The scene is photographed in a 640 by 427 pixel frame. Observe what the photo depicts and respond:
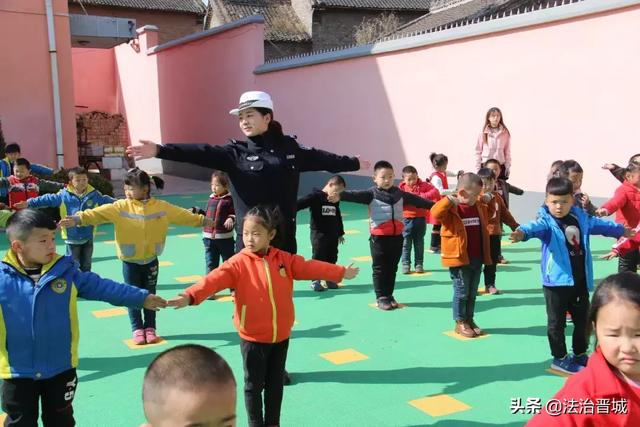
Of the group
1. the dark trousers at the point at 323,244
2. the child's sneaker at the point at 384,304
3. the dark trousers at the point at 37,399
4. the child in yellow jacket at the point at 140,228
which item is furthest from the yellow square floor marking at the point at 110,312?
the dark trousers at the point at 37,399

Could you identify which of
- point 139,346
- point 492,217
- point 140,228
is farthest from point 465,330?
point 140,228

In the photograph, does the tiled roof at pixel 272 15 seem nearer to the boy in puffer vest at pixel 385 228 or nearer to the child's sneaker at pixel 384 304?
the boy in puffer vest at pixel 385 228

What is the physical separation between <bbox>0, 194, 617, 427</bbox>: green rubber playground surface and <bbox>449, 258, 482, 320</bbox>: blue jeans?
0.77 ft

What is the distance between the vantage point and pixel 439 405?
3945 mm

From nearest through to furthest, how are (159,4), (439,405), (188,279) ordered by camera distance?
(439,405) < (188,279) < (159,4)

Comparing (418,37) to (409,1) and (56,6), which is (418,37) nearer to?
(56,6)

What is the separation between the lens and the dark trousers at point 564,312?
4.33 m

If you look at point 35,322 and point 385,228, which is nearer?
point 35,322

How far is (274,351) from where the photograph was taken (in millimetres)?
3521

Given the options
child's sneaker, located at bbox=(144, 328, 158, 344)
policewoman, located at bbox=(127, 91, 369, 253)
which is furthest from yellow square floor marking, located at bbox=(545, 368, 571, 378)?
child's sneaker, located at bbox=(144, 328, 158, 344)

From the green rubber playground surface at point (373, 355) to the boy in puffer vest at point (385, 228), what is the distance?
26 cm

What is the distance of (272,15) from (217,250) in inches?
971

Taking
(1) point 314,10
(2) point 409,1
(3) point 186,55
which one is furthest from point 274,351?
(2) point 409,1

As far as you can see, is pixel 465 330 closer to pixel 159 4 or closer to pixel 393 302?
pixel 393 302
